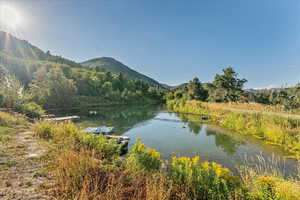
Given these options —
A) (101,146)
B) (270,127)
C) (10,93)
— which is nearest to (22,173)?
(101,146)

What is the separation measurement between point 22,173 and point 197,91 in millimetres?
37945

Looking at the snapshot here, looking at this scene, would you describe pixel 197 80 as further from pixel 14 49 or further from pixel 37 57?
pixel 14 49

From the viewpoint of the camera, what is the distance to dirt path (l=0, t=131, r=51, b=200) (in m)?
2.45

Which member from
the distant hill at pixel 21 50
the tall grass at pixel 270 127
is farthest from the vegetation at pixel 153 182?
the distant hill at pixel 21 50

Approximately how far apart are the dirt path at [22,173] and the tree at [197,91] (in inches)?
1428

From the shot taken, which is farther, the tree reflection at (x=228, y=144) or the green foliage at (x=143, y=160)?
the tree reflection at (x=228, y=144)

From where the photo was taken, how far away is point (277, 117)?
403 inches

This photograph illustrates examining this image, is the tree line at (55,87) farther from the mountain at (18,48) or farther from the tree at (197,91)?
the mountain at (18,48)

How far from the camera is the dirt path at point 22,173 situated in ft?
8.03

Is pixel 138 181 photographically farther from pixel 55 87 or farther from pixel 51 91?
pixel 55 87

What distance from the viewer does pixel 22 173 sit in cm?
314

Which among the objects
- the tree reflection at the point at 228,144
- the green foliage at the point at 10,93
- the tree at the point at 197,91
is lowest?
the tree reflection at the point at 228,144

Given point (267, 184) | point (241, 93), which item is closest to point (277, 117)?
point (267, 184)

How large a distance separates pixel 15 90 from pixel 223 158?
16.4 metres
